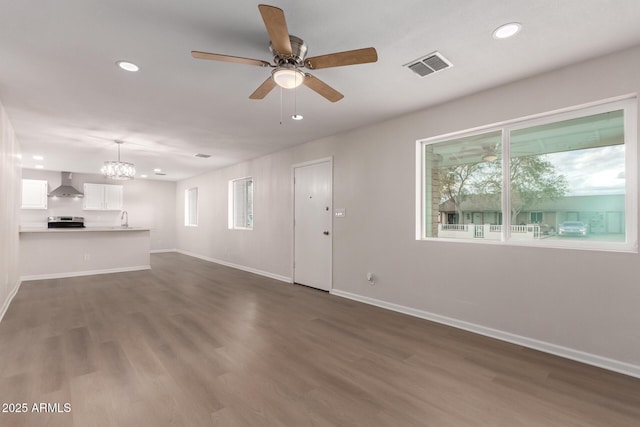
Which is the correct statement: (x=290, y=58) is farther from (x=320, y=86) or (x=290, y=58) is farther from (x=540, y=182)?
Answer: (x=540, y=182)

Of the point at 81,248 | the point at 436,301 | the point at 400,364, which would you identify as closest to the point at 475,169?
the point at 436,301

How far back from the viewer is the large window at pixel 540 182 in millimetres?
2588

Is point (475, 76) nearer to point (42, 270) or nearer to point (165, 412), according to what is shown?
point (165, 412)

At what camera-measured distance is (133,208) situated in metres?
9.89

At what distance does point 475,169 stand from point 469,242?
0.87 m

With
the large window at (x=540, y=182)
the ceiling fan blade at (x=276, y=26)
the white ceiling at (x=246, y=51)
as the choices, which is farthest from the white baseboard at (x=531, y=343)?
the ceiling fan blade at (x=276, y=26)

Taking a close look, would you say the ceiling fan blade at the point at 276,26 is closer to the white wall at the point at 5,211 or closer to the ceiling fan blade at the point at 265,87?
the ceiling fan blade at the point at 265,87

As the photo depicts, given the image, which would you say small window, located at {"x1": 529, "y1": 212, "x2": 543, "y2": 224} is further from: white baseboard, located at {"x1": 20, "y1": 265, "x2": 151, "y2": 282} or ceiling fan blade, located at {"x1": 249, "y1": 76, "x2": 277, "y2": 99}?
white baseboard, located at {"x1": 20, "y1": 265, "x2": 151, "y2": 282}

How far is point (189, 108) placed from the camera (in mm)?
3736

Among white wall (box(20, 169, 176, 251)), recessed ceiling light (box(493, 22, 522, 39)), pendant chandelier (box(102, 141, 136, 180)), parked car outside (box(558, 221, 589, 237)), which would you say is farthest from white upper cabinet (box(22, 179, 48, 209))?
parked car outside (box(558, 221, 589, 237))

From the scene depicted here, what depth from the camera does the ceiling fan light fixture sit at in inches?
84.4

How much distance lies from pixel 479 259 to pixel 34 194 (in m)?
11.0

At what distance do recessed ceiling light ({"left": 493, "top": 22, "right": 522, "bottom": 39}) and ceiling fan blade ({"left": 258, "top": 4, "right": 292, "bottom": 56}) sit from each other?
155 cm

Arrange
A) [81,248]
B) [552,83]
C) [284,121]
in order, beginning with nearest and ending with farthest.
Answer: [552,83]
[284,121]
[81,248]
